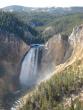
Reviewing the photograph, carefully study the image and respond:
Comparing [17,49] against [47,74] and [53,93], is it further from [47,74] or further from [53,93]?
[53,93]

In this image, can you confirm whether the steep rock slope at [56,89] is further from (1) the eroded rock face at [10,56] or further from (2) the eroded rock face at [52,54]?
(1) the eroded rock face at [10,56]

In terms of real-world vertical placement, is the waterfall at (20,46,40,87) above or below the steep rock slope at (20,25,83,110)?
below

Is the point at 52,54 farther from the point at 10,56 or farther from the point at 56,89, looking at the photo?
the point at 56,89

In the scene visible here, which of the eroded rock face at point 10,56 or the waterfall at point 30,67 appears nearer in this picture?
the eroded rock face at point 10,56

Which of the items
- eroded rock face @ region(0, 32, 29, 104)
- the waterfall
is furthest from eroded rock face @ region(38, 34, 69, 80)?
eroded rock face @ region(0, 32, 29, 104)

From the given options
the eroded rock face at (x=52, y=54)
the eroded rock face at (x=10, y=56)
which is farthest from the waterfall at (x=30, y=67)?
the eroded rock face at (x=52, y=54)

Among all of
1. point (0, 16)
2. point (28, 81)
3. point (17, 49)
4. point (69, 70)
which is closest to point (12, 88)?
point (28, 81)

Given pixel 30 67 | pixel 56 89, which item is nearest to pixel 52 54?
pixel 30 67

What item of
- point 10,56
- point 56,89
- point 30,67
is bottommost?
point 30,67

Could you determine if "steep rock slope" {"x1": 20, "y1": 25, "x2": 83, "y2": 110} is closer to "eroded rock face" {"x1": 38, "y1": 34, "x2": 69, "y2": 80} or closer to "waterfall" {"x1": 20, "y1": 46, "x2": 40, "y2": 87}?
"eroded rock face" {"x1": 38, "y1": 34, "x2": 69, "y2": 80}
